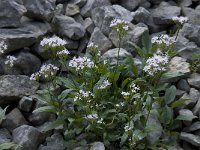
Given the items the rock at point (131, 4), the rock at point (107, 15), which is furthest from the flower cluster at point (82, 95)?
the rock at point (131, 4)

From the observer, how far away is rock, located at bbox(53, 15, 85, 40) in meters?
8.84

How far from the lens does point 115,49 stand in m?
8.40

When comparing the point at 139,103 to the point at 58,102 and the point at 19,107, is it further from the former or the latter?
the point at 19,107

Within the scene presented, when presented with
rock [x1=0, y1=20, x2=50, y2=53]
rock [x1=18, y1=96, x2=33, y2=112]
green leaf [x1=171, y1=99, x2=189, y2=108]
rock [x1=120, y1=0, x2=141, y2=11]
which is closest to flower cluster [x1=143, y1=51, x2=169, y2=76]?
green leaf [x1=171, y1=99, x2=189, y2=108]

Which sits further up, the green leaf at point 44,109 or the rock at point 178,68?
the rock at point 178,68

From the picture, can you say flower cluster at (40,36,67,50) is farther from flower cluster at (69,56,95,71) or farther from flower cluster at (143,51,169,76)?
flower cluster at (143,51,169,76)

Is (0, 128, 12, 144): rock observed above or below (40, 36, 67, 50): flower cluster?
below

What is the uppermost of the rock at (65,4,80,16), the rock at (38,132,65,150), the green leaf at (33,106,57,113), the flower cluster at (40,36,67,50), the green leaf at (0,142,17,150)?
the flower cluster at (40,36,67,50)

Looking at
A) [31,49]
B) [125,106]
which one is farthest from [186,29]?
[31,49]

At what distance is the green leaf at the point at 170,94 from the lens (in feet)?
24.2

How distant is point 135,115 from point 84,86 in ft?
3.22

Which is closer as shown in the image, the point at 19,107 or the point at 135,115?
the point at 135,115

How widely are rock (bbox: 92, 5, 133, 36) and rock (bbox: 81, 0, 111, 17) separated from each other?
Answer: 0.69 ft

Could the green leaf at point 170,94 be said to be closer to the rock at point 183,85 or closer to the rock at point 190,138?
Result: the rock at point 183,85
